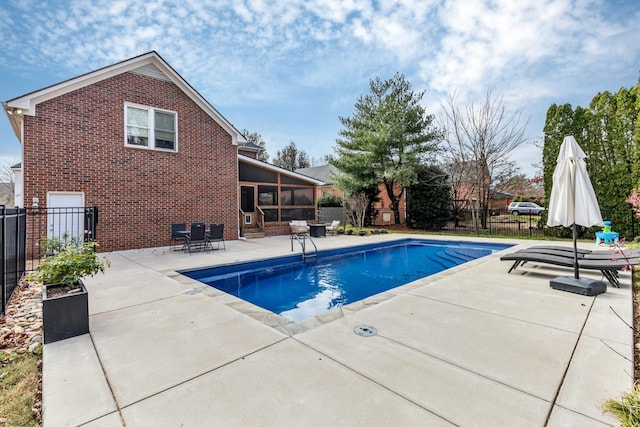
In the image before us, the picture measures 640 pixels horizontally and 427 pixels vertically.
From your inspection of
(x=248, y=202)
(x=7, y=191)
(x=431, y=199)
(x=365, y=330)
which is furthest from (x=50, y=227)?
(x=7, y=191)

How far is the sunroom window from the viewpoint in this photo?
10.3 metres

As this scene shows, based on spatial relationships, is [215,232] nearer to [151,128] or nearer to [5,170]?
[151,128]

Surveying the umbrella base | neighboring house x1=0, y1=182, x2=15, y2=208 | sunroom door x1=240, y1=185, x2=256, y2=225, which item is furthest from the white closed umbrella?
neighboring house x1=0, y1=182, x2=15, y2=208

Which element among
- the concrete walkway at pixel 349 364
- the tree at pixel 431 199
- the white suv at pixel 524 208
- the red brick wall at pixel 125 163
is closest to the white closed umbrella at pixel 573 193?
the concrete walkway at pixel 349 364

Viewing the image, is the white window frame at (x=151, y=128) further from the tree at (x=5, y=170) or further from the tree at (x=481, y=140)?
the tree at (x=5, y=170)

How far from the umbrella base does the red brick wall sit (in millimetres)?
11264

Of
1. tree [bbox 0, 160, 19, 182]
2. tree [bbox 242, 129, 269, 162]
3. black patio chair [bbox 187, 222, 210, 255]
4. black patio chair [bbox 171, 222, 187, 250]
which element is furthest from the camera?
tree [bbox 242, 129, 269, 162]

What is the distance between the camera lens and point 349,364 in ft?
8.81

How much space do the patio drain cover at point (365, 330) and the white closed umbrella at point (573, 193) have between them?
3.60 meters

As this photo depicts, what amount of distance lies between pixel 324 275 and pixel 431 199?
11.8m

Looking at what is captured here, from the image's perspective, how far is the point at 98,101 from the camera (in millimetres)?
9578

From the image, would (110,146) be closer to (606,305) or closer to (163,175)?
(163,175)

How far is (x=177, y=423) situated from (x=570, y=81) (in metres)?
15.9

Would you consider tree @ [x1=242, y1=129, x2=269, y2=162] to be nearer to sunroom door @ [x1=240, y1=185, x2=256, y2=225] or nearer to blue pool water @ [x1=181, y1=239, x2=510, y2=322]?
sunroom door @ [x1=240, y1=185, x2=256, y2=225]
